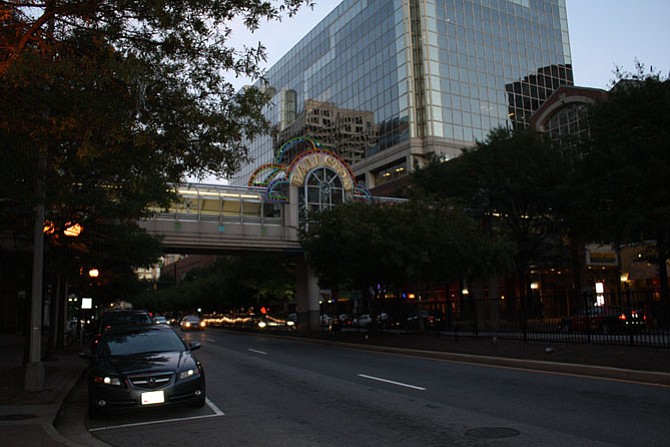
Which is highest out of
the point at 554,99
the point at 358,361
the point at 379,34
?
the point at 379,34

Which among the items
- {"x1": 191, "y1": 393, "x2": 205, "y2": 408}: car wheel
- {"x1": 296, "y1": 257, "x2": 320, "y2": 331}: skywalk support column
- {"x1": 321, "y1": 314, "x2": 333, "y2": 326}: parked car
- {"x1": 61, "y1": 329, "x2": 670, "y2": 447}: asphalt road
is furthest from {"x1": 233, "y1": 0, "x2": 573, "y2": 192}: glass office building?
{"x1": 191, "y1": 393, "x2": 205, "y2": 408}: car wheel

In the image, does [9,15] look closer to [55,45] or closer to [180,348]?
[55,45]

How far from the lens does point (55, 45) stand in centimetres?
1045

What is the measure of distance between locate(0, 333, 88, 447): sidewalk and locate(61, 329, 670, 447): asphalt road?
57 cm

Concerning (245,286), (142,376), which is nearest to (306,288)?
(245,286)

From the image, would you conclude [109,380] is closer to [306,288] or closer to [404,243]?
[404,243]

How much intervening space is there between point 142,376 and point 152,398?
41 cm

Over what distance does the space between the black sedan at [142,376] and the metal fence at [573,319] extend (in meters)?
11.7

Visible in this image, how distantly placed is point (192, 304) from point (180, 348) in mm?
81993

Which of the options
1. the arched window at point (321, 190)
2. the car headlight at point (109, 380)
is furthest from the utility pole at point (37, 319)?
the arched window at point (321, 190)

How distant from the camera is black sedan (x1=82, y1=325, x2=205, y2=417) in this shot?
9102 mm

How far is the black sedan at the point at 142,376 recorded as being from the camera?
9.10 meters

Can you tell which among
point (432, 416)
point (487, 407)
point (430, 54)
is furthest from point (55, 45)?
point (430, 54)

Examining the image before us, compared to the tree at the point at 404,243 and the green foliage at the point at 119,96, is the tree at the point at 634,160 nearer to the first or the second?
the tree at the point at 404,243
